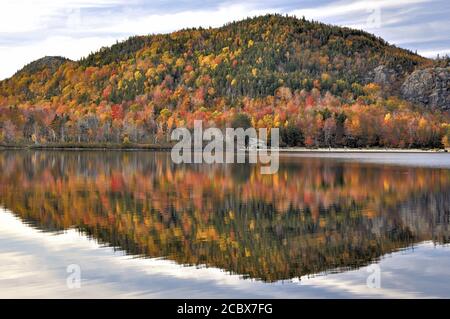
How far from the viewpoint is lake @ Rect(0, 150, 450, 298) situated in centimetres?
1982

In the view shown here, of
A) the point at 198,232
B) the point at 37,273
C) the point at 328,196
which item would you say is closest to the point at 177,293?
the point at 37,273

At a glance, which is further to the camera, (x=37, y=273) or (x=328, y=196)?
(x=328, y=196)

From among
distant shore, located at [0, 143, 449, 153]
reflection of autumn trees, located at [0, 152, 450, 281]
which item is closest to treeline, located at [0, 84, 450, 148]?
distant shore, located at [0, 143, 449, 153]

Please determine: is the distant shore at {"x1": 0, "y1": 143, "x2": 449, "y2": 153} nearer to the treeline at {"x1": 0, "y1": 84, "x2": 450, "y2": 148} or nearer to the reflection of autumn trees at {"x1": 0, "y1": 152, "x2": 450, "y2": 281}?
the treeline at {"x1": 0, "y1": 84, "x2": 450, "y2": 148}

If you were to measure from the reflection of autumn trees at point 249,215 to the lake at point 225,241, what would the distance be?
0.24 ft

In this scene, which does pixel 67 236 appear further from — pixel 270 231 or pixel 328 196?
pixel 328 196

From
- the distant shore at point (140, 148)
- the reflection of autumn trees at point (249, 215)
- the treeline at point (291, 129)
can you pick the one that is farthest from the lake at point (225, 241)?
the treeline at point (291, 129)

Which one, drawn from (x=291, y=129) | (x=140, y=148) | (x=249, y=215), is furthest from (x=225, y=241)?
(x=140, y=148)

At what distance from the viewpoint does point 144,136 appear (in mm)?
192500

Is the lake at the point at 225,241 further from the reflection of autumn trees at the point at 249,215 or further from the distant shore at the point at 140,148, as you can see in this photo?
the distant shore at the point at 140,148

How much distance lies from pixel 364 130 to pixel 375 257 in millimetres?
155309

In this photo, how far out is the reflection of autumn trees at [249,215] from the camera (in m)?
24.7
